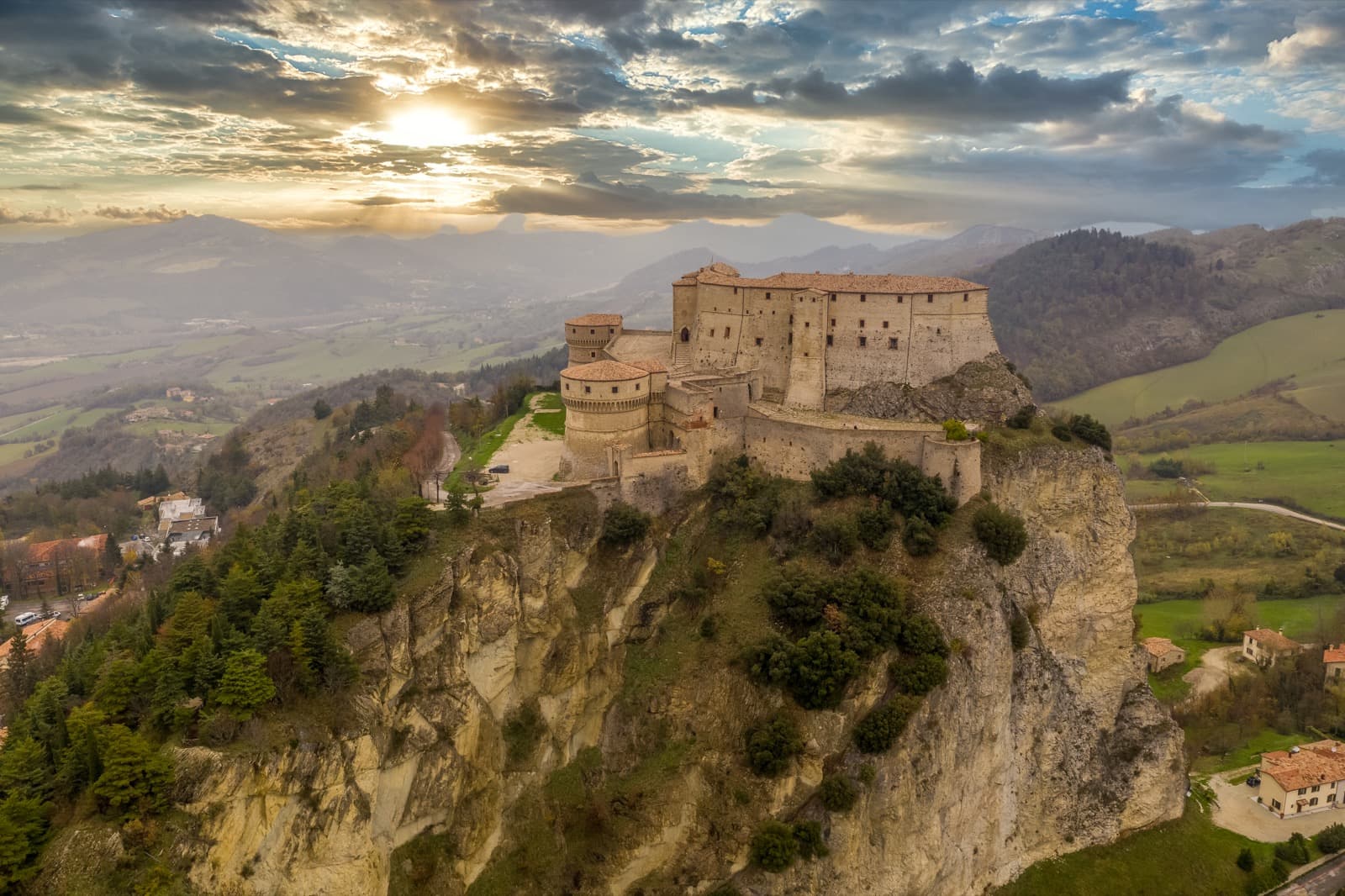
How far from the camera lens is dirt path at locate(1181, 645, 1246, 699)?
6285cm

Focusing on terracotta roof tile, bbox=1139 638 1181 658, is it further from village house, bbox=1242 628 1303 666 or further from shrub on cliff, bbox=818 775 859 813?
shrub on cliff, bbox=818 775 859 813

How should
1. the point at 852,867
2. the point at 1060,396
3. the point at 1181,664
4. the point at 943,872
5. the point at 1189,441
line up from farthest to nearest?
the point at 1060,396 → the point at 1189,441 → the point at 1181,664 → the point at 943,872 → the point at 852,867

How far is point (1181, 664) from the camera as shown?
6612 cm

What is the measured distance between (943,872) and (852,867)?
21.7 feet

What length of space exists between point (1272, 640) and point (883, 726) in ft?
170

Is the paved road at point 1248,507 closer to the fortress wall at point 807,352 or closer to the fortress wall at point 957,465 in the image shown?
the fortress wall at point 807,352

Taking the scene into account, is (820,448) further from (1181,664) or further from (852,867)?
(1181,664)

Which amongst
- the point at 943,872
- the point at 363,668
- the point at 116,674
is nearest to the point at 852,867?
the point at 943,872

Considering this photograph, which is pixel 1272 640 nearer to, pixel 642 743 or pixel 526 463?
pixel 642 743

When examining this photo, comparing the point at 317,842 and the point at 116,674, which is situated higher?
the point at 116,674

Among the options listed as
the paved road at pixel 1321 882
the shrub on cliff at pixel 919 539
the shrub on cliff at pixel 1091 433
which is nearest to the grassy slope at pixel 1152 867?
the paved road at pixel 1321 882

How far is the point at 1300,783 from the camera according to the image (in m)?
49.3

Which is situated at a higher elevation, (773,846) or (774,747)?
(774,747)

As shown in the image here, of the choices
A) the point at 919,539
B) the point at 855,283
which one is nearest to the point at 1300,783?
the point at 919,539
